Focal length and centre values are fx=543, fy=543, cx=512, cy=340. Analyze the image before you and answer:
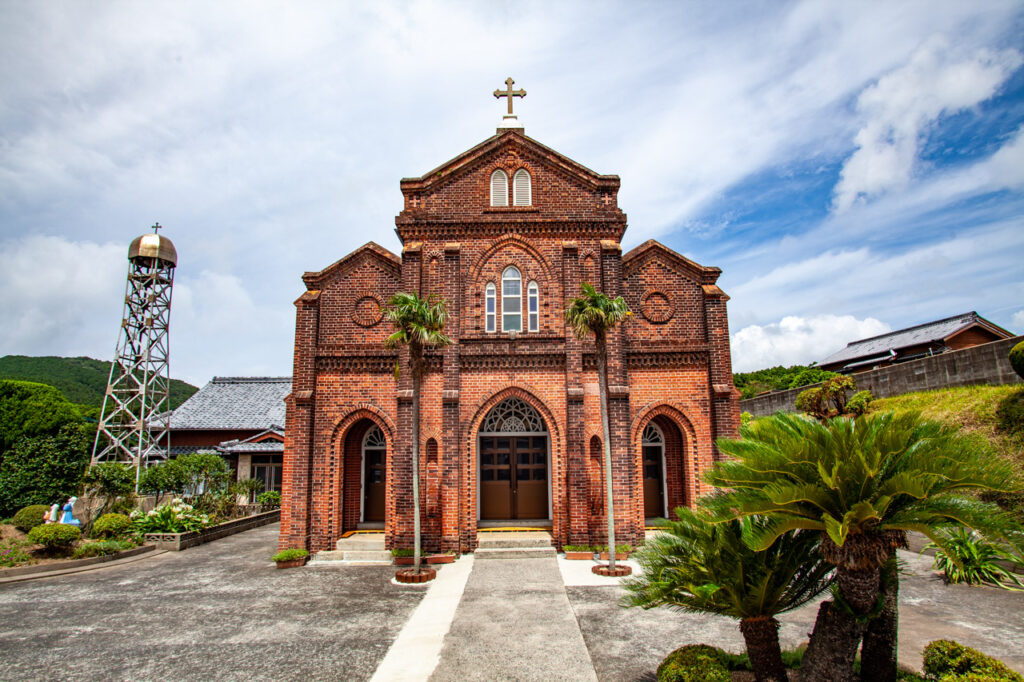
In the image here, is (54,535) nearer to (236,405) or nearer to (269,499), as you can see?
(269,499)

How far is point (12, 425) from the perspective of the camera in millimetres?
21250

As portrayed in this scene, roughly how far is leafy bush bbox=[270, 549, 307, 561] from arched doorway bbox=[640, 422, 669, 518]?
31.9 feet

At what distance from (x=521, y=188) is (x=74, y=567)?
51.4 feet

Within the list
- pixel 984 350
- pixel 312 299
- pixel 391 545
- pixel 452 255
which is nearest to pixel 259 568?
pixel 391 545

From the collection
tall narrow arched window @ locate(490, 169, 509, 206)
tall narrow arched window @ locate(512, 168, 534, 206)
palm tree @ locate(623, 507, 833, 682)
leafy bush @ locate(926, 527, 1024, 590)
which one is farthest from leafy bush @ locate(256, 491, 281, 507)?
leafy bush @ locate(926, 527, 1024, 590)

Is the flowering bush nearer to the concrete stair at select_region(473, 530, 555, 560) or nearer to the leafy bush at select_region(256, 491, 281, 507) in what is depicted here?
the leafy bush at select_region(256, 491, 281, 507)

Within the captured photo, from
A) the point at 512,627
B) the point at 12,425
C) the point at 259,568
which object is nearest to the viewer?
the point at 512,627

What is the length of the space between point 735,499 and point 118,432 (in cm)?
3420

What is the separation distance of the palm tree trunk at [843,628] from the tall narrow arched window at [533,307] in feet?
34.9

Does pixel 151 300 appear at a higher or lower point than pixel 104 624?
higher

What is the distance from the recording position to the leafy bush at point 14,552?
13.5 meters

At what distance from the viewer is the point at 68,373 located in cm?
5725

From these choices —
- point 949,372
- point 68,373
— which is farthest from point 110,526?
point 68,373

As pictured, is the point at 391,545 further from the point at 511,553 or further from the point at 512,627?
the point at 512,627
